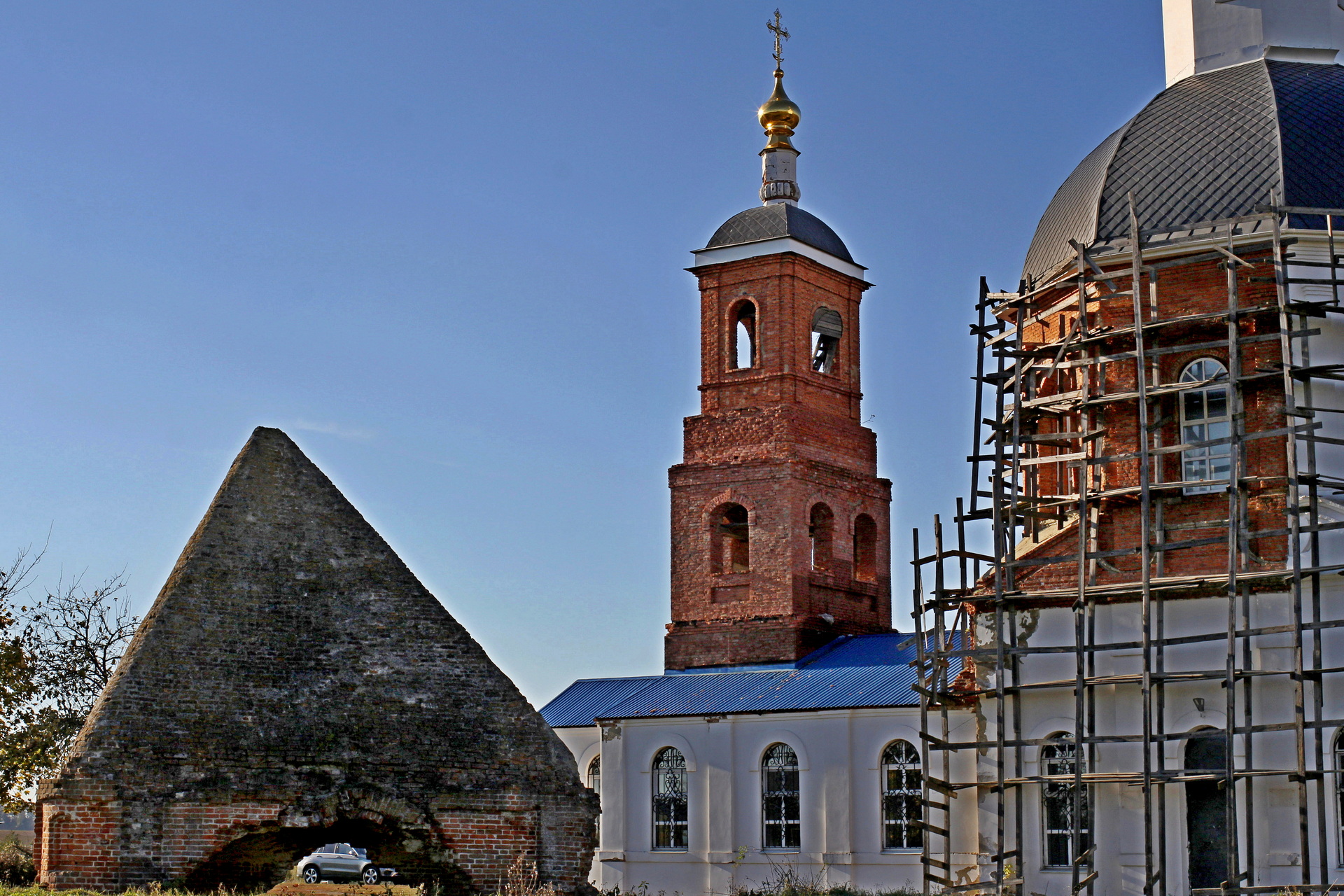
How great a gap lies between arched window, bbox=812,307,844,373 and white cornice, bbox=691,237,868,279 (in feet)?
2.95

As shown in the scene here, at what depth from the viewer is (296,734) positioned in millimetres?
16047

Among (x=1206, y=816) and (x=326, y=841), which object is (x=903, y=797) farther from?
(x=326, y=841)

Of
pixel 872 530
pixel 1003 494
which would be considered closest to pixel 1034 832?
pixel 1003 494

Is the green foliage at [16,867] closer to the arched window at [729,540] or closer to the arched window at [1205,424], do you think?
the arched window at [729,540]

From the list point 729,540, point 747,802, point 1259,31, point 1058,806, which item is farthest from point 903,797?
point 1259,31

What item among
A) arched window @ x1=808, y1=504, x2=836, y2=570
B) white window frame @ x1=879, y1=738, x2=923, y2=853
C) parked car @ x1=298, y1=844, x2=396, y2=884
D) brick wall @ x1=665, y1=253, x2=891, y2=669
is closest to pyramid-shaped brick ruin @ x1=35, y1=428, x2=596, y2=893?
white window frame @ x1=879, y1=738, x2=923, y2=853

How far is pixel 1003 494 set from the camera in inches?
810

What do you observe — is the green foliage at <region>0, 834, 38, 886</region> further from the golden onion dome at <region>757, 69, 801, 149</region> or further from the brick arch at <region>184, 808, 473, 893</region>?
the golden onion dome at <region>757, 69, 801, 149</region>

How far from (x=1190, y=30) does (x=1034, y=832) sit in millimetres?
11166

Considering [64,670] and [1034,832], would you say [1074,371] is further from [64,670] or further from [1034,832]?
[64,670]

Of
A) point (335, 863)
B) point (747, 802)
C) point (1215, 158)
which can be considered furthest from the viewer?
point (335, 863)

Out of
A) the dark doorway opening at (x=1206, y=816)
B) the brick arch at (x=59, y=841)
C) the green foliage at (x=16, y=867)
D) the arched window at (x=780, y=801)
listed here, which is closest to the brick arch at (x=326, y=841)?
the brick arch at (x=59, y=841)

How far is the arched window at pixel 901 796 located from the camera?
25969 mm

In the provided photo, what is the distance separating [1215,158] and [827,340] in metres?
12.8
